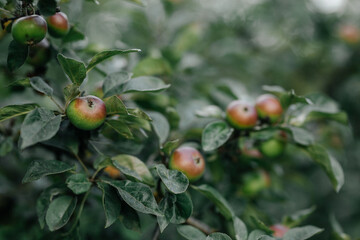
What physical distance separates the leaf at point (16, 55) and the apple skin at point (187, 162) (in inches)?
24.9

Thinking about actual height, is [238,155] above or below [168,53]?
below

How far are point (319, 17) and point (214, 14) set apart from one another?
1.05m

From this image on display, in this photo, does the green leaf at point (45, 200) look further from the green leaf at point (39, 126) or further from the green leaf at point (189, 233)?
the green leaf at point (189, 233)

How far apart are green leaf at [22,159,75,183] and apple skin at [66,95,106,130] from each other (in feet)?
0.50

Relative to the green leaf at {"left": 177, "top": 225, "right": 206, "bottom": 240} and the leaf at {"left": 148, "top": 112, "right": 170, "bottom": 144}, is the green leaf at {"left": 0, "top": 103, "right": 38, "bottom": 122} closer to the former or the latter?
the leaf at {"left": 148, "top": 112, "right": 170, "bottom": 144}

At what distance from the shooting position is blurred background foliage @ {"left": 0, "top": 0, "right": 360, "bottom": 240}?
176 cm

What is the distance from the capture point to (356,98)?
3098 mm

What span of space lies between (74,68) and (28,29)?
0.19 m

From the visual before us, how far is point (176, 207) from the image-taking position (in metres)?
1.15

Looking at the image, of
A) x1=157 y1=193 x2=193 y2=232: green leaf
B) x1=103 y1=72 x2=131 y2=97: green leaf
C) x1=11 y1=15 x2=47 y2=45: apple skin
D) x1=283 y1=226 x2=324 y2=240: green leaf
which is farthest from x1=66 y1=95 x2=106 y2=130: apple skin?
x1=283 y1=226 x2=324 y2=240: green leaf

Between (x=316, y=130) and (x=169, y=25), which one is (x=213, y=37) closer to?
(x=169, y=25)

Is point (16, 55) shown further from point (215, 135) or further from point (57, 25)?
point (215, 135)

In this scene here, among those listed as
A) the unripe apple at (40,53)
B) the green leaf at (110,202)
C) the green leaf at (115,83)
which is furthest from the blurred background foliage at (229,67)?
the green leaf at (110,202)

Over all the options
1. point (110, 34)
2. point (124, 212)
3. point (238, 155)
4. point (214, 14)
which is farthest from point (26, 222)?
point (214, 14)
